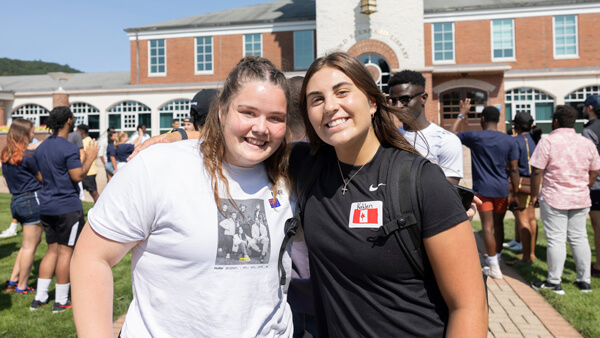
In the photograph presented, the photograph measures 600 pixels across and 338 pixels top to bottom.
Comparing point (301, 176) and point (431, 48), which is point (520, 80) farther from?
point (301, 176)

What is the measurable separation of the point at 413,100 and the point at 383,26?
2162cm

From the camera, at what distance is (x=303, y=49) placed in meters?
28.4

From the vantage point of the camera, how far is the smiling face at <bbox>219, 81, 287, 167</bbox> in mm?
1853

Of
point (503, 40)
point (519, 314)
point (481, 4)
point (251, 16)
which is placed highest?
point (251, 16)

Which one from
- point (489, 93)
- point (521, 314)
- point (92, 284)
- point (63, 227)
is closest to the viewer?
point (92, 284)

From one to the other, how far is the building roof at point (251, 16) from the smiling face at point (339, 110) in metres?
27.7

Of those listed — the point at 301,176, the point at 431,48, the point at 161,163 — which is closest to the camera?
the point at 161,163

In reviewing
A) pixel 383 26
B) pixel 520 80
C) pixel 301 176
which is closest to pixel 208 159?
pixel 301 176

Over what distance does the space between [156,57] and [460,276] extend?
32515 mm

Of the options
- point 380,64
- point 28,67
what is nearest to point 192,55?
point 380,64

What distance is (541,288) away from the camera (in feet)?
18.8

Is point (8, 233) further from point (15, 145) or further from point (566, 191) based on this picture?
point (566, 191)

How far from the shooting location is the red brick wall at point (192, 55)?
29.5 m

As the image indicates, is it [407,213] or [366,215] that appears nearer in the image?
[407,213]
